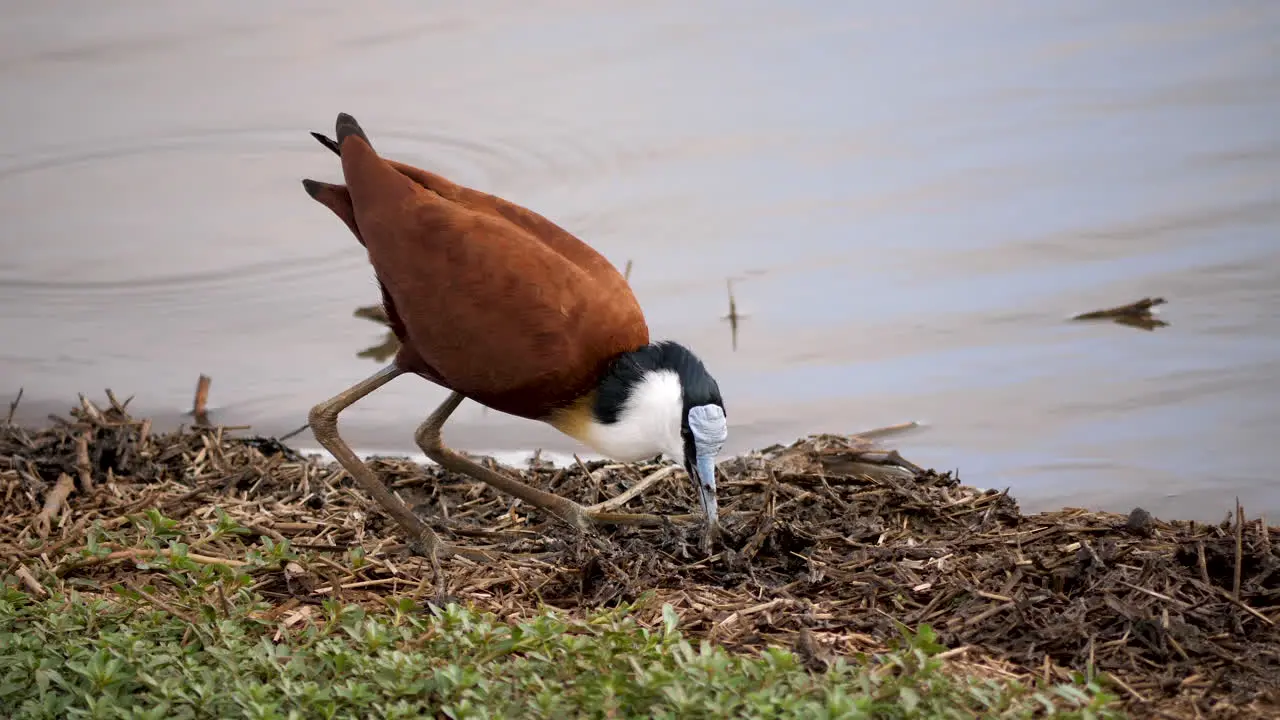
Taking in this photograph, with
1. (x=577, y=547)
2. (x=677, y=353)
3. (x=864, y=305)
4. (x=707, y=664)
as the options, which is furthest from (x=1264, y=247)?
(x=707, y=664)

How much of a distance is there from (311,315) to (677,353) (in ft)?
11.8

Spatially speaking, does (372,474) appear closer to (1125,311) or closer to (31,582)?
(31,582)

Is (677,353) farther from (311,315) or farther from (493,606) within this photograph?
(311,315)

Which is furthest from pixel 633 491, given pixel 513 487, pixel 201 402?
pixel 201 402

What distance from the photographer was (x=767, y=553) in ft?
15.2

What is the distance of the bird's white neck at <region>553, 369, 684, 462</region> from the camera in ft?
15.8

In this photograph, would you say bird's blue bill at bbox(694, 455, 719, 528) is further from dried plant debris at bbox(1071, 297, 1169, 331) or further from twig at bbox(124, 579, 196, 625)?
dried plant debris at bbox(1071, 297, 1169, 331)

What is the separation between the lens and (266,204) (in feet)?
29.7

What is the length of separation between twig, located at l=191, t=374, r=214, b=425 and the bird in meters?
1.73

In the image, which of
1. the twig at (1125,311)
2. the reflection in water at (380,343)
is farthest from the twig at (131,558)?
the twig at (1125,311)

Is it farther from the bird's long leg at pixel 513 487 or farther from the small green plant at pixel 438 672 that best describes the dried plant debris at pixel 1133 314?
the small green plant at pixel 438 672

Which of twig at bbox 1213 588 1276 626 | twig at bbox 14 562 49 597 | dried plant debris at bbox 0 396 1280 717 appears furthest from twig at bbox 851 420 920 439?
twig at bbox 14 562 49 597

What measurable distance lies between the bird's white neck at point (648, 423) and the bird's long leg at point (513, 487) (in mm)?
267

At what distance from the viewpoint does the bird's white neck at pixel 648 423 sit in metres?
4.81
